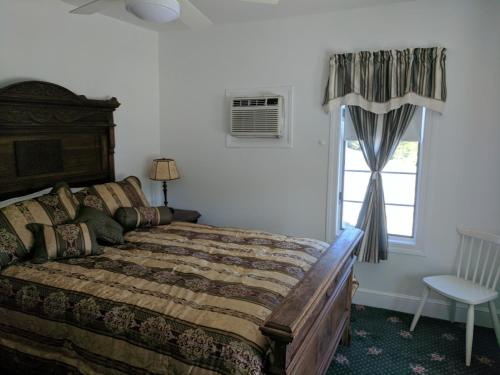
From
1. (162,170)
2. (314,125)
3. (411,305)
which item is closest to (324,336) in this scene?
(411,305)

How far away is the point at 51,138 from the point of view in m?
2.93

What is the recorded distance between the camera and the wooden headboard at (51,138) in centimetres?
265

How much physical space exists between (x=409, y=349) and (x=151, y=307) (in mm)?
1997

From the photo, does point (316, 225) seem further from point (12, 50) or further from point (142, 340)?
point (12, 50)

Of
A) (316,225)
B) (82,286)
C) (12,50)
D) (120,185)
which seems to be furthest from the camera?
(316,225)

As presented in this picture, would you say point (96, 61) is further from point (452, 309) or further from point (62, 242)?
point (452, 309)

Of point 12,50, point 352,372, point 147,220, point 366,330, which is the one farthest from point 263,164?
point 12,50

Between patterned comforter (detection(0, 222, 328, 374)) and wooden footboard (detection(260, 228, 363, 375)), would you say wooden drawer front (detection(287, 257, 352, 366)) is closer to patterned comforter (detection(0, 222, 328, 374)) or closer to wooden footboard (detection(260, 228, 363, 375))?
wooden footboard (detection(260, 228, 363, 375))

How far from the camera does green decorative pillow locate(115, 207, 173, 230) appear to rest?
2902mm

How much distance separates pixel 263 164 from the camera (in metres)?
3.64

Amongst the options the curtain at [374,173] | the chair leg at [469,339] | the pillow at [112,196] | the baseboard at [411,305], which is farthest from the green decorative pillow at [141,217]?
the chair leg at [469,339]

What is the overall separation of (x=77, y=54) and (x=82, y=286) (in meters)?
2.10

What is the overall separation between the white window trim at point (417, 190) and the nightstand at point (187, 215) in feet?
4.19

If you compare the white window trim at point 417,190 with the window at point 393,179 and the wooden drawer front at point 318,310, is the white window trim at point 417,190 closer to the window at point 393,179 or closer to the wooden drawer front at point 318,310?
the window at point 393,179
